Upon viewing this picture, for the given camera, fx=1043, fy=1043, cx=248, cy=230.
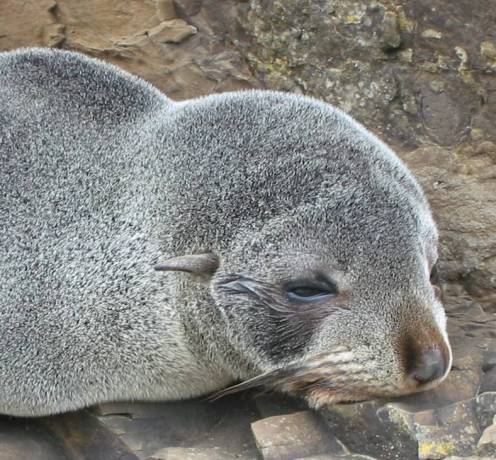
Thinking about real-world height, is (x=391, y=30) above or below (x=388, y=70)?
above

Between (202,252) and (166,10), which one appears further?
(166,10)

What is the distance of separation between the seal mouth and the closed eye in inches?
9.4

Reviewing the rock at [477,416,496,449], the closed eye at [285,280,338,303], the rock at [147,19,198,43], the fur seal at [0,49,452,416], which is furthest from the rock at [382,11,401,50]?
the rock at [477,416,496,449]

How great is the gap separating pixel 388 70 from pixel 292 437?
2.48m

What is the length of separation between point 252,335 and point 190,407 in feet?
2.35

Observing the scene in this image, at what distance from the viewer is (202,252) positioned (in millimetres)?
4680

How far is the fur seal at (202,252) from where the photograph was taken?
14.6ft

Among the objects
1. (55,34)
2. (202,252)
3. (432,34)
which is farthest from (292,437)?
(55,34)

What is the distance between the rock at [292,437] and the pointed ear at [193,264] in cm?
73

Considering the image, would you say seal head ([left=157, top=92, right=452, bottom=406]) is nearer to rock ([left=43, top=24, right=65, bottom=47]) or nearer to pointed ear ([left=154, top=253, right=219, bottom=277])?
pointed ear ([left=154, top=253, right=219, bottom=277])

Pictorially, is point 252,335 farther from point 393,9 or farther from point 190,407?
point 393,9

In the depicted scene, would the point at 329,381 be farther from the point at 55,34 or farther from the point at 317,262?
the point at 55,34

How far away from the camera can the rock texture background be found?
5852 mm

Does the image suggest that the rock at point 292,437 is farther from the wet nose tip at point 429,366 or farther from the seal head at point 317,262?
the wet nose tip at point 429,366
